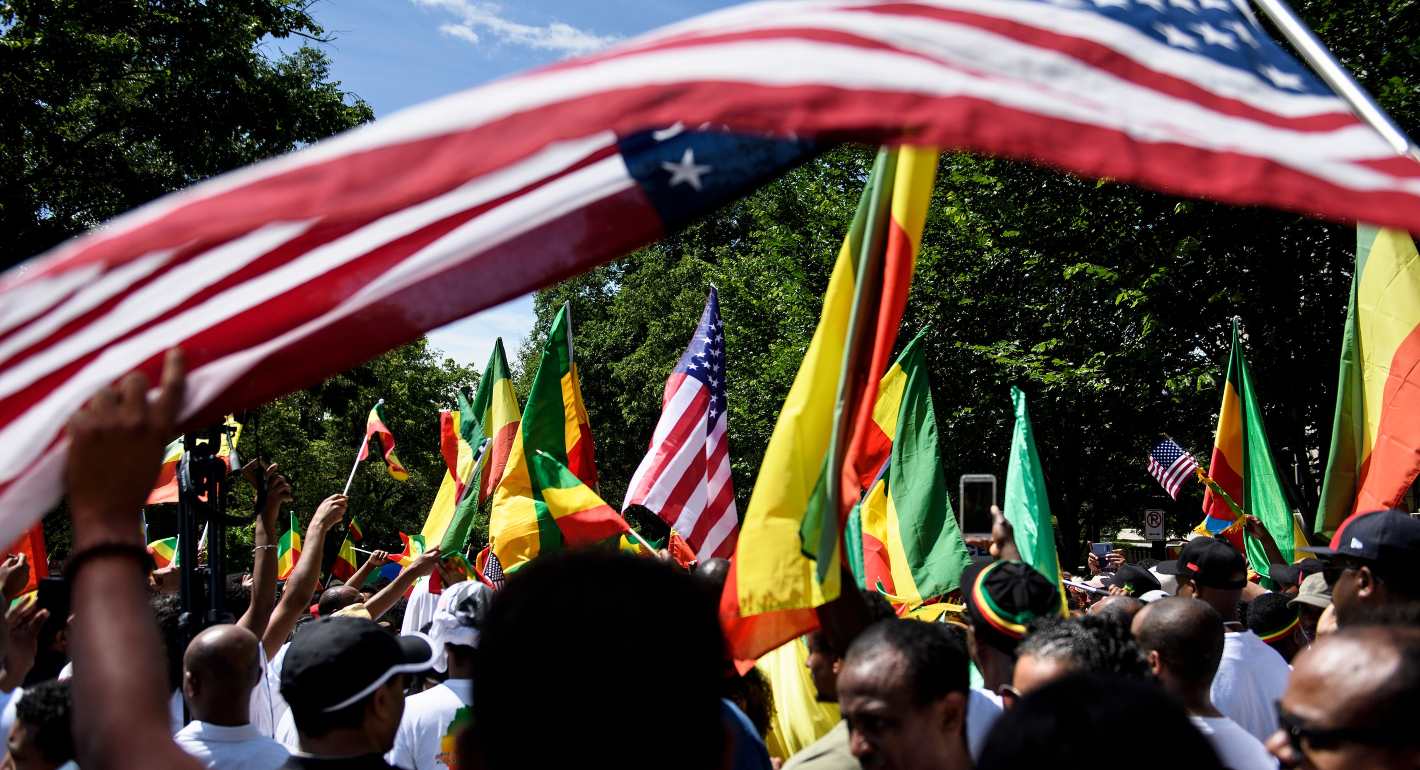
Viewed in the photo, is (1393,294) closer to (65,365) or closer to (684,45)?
(684,45)

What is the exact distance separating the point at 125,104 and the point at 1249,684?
53.7ft

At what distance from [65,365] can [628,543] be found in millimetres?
6125

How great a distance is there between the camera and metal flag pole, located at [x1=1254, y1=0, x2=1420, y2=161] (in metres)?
2.10

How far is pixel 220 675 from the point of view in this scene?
11.4ft

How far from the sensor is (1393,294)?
5328 millimetres

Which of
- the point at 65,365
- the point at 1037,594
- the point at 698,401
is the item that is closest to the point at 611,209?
the point at 65,365

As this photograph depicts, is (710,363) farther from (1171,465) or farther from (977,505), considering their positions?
(1171,465)

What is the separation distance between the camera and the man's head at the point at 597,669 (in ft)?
4.24

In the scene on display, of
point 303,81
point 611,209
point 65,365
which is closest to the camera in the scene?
point 65,365

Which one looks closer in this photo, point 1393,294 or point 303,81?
point 1393,294

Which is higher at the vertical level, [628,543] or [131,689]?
[131,689]

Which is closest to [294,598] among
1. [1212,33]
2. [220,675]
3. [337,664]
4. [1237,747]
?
[220,675]

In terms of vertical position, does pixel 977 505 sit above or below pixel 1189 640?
above

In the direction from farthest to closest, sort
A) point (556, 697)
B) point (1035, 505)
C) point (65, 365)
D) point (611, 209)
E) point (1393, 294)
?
1. point (1035, 505)
2. point (1393, 294)
3. point (611, 209)
4. point (65, 365)
5. point (556, 697)
